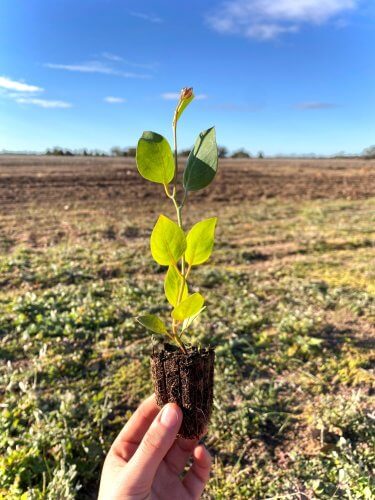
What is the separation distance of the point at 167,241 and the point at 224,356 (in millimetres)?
1880

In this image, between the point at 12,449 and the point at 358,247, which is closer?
the point at 12,449

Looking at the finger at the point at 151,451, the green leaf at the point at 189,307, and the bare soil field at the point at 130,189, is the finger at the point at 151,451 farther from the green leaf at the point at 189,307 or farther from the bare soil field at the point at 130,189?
the bare soil field at the point at 130,189

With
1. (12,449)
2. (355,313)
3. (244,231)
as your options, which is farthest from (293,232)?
(12,449)

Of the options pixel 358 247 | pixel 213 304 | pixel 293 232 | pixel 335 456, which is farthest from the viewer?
A: pixel 293 232

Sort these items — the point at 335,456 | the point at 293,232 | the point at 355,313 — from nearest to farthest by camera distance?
the point at 335,456
the point at 355,313
the point at 293,232

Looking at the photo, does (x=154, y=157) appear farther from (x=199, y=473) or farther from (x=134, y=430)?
(x=199, y=473)

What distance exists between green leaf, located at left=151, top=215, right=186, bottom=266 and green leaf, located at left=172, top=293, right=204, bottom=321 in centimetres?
12

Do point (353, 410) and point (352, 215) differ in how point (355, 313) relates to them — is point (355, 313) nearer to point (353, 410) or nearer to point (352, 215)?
point (353, 410)

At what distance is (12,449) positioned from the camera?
2.04 metres

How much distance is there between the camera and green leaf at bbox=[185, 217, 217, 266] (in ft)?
3.72

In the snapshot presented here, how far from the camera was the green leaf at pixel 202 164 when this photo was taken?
114 centimetres

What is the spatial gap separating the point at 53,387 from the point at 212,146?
6.73 feet

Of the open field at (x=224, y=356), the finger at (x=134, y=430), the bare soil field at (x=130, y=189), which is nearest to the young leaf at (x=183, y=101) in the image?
the finger at (x=134, y=430)

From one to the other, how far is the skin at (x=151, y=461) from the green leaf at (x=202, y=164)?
2.20ft
